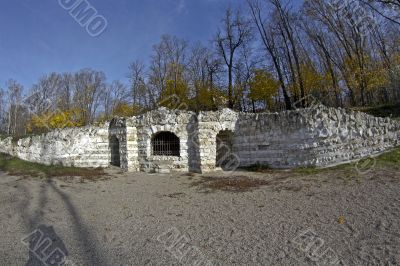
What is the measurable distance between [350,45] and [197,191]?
2020 cm

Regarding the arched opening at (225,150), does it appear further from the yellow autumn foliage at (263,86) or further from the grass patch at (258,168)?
the yellow autumn foliage at (263,86)

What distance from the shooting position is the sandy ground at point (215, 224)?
4062mm

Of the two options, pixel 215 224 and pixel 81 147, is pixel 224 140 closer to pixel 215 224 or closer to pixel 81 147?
pixel 81 147

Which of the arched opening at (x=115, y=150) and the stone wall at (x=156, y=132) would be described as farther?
the arched opening at (x=115, y=150)

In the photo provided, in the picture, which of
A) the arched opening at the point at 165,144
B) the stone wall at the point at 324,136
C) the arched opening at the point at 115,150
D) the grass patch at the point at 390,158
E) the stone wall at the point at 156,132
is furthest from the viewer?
the arched opening at the point at 115,150

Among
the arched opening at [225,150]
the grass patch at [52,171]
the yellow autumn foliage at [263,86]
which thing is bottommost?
the grass patch at [52,171]

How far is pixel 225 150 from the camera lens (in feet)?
41.3

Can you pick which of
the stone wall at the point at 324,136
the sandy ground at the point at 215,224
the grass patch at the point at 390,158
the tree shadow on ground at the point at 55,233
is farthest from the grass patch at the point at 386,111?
the tree shadow on ground at the point at 55,233

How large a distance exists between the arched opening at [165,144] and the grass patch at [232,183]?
3.06m

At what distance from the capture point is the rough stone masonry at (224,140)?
9953mm

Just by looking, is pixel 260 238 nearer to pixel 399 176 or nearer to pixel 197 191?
pixel 197 191

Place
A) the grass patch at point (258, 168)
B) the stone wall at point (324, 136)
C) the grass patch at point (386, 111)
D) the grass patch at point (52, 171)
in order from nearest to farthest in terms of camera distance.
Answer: the stone wall at point (324, 136)
the grass patch at point (258, 168)
the grass patch at point (52, 171)
the grass patch at point (386, 111)

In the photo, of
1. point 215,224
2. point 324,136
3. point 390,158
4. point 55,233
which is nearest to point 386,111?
point 390,158

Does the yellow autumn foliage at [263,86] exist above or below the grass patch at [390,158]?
above
